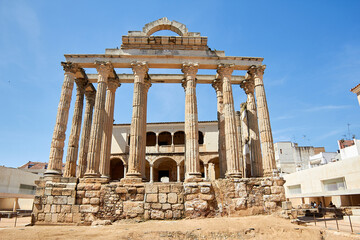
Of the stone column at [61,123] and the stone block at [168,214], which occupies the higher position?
the stone column at [61,123]

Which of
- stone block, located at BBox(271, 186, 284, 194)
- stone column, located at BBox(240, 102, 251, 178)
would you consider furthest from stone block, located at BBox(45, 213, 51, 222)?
stone column, located at BBox(240, 102, 251, 178)

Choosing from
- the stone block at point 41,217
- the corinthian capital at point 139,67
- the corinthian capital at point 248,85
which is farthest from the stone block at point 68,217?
the corinthian capital at point 248,85

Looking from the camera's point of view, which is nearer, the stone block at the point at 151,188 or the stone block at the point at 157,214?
the stone block at the point at 157,214

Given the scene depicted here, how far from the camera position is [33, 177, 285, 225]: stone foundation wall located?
11453 mm

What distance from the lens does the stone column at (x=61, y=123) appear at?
1299 cm

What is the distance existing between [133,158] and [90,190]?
8.61 feet

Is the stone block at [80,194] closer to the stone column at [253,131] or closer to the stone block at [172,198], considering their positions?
the stone block at [172,198]

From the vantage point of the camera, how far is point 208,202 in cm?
1164

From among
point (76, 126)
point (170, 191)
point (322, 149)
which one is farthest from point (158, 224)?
point (322, 149)

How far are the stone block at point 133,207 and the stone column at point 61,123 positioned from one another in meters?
4.41

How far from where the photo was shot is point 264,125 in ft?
46.4

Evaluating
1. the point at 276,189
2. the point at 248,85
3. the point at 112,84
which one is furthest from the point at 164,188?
the point at 248,85

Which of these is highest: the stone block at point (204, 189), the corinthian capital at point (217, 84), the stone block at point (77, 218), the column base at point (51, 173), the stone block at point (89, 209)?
the corinthian capital at point (217, 84)

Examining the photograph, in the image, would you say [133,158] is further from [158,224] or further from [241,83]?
[241,83]
